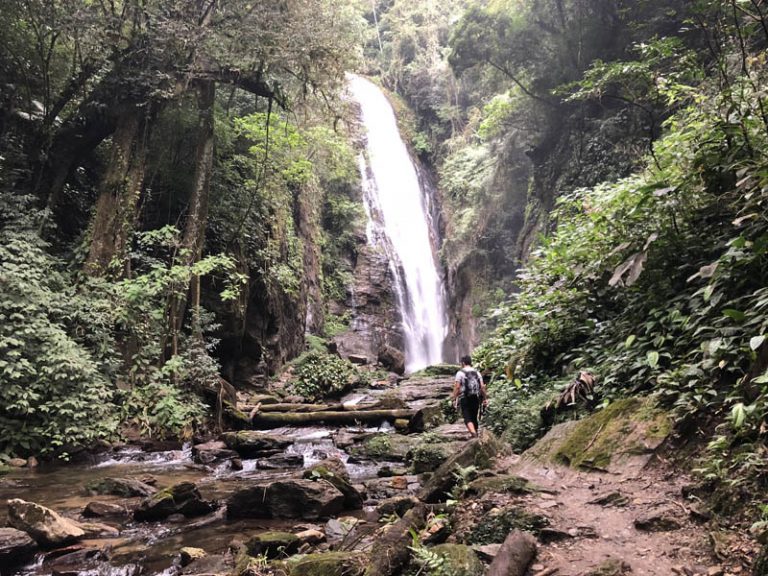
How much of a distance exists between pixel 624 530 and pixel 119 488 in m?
5.63

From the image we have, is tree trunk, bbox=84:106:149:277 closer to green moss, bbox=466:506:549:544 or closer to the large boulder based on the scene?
the large boulder

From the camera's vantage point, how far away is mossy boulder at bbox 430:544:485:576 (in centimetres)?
264

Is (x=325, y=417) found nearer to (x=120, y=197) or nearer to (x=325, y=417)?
(x=325, y=417)

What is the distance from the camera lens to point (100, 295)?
933 centimetres

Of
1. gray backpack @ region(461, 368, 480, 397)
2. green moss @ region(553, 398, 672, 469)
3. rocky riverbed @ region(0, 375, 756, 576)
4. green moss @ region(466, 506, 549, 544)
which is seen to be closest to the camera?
rocky riverbed @ region(0, 375, 756, 576)

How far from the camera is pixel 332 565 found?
10.6 feet

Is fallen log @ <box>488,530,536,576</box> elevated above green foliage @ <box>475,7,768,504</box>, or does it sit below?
below

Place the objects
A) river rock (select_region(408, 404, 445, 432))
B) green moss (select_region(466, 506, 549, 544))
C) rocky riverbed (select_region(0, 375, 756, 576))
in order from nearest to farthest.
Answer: rocky riverbed (select_region(0, 375, 756, 576)), green moss (select_region(466, 506, 549, 544)), river rock (select_region(408, 404, 445, 432))

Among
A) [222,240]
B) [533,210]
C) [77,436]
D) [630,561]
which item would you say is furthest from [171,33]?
[533,210]

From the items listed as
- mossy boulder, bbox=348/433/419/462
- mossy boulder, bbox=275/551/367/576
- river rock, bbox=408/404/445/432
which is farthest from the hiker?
mossy boulder, bbox=275/551/367/576

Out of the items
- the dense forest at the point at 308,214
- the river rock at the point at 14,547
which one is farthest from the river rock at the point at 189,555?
the dense forest at the point at 308,214

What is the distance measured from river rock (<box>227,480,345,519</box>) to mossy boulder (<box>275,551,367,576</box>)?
5.68 feet

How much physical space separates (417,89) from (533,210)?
17404mm

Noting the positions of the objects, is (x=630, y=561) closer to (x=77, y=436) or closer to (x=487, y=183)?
(x=77, y=436)
